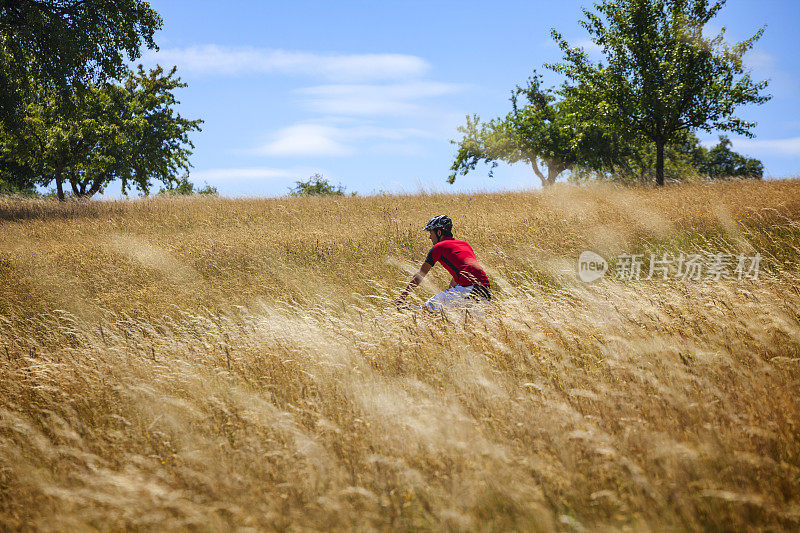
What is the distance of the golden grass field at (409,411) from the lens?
237 centimetres

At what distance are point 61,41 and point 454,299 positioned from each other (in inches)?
684

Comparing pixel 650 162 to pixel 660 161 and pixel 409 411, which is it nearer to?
pixel 660 161

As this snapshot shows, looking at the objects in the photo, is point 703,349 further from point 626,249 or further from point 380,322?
→ point 626,249

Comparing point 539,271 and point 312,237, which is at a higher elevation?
point 312,237

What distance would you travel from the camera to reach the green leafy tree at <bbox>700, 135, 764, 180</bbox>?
5938cm

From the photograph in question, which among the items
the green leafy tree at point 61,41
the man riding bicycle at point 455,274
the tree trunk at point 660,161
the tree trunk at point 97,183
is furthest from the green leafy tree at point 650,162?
the tree trunk at point 97,183

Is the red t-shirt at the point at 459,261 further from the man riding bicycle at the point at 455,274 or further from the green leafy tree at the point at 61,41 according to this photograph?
the green leafy tree at the point at 61,41

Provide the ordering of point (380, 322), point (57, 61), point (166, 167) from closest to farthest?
point (380, 322) < point (57, 61) < point (166, 167)

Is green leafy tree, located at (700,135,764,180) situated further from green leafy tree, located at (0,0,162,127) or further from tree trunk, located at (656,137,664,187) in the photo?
green leafy tree, located at (0,0,162,127)

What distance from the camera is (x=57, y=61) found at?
621 inches

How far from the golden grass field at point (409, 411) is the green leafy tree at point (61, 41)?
12351 millimetres

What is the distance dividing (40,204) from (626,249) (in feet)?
70.1

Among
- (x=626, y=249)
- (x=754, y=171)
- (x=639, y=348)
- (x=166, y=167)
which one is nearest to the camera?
(x=639, y=348)

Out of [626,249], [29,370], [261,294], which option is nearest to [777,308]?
[626,249]
